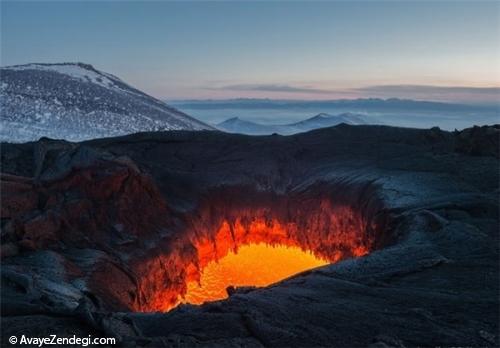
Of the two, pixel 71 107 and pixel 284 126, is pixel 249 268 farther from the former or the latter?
pixel 284 126

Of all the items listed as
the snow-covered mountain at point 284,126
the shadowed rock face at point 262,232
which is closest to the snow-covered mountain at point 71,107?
the shadowed rock face at point 262,232

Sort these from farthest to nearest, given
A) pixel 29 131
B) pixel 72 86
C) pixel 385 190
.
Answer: pixel 72 86 → pixel 29 131 → pixel 385 190

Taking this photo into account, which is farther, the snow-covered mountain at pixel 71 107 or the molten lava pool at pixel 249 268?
the snow-covered mountain at pixel 71 107

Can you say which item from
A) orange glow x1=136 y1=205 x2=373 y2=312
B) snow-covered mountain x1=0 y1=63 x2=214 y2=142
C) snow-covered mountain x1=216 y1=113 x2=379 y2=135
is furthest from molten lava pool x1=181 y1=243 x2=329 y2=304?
snow-covered mountain x1=216 y1=113 x2=379 y2=135

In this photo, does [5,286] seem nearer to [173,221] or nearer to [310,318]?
[310,318]

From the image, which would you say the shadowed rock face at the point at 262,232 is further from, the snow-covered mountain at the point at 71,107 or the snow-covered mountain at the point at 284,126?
the snow-covered mountain at the point at 284,126

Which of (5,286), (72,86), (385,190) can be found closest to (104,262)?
(5,286)

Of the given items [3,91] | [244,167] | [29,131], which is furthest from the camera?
[3,91]

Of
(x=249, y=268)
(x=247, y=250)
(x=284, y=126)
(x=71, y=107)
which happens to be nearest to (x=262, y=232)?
(x=247, y=250)
